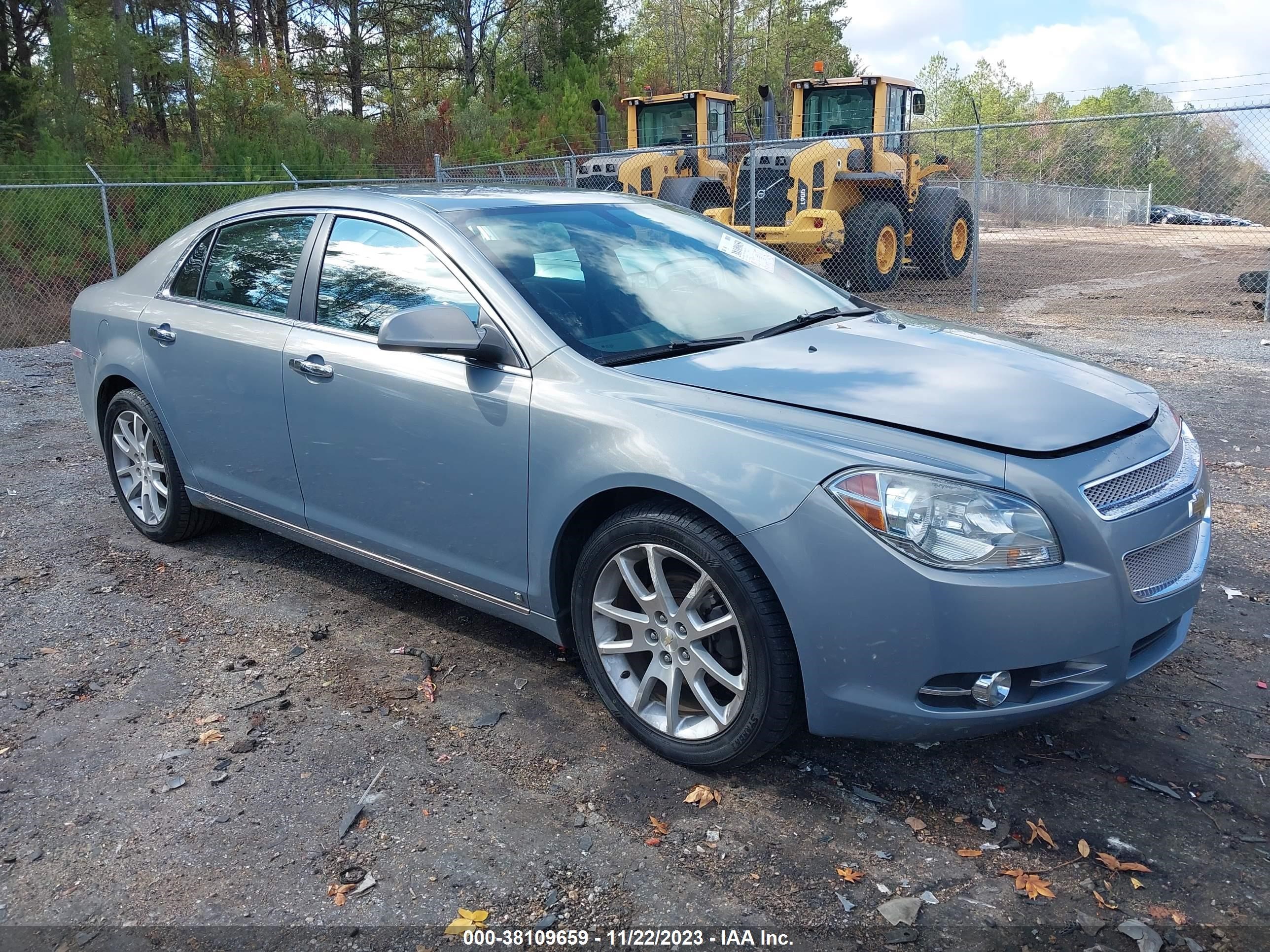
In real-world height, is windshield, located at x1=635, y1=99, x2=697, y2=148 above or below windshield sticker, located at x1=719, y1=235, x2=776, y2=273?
above

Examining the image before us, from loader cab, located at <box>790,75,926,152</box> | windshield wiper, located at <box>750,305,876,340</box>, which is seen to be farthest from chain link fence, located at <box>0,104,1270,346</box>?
windshield wiper, located at <box>750,305,876,340</box>

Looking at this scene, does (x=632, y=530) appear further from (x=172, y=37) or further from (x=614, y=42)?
(x=614, y=42)

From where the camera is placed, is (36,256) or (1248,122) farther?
(36,256)

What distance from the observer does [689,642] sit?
2.91 meters

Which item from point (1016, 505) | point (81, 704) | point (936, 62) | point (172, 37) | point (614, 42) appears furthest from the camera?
point (936, 62)

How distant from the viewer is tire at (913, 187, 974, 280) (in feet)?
A: 53.3

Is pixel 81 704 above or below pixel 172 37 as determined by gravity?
below

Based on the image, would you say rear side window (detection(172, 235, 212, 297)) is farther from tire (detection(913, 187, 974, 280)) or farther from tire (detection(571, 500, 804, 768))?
tire (detection(913, 187, 974, 280))

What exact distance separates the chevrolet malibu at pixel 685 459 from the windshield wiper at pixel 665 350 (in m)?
0.02

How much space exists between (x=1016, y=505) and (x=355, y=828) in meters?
1.93

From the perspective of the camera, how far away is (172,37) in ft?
72.2

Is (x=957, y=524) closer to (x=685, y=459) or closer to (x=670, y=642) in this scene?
(x=685, y=459)

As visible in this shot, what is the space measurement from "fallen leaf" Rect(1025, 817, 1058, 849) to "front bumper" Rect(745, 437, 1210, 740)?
1.05 ft

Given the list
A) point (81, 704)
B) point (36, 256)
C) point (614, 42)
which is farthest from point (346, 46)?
point (81, 704)
